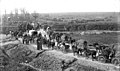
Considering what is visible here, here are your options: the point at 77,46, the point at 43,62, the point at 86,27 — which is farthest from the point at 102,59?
the point at 86,27

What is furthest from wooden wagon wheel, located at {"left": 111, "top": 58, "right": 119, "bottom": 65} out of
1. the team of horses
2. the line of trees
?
the line of trees

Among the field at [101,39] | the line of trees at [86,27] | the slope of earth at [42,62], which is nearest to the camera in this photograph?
the slope of earth at [42,62]

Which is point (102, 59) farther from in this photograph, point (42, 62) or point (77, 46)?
point (42, 62)

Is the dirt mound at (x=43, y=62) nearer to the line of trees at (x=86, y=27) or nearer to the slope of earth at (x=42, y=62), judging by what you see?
the slope of earth at (x=42, y=62)

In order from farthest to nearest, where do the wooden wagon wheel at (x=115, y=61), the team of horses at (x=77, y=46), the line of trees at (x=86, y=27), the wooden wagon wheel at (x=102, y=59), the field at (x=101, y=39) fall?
the line of trees at (x=86, y=27)
the field at (x=101, y=39)
the team of horses at (x=77, y=46)
the wooden wagon wheel at (x=102, y=59)
the wooden wagon wheel at (x=115, y=61)

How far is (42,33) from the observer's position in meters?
20.1

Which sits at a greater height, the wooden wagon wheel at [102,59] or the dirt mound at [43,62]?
the wooden wagon wheel at [102,59]

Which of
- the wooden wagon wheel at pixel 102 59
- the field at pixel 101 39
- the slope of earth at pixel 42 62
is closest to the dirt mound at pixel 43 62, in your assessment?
the slope of earth at pixel 42 62

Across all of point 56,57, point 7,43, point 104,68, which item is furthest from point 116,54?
point 7,43

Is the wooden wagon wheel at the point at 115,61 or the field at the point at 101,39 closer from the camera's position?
the wooden wagon wheel at the point at 115,61

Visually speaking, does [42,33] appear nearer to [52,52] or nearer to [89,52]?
[52,52]

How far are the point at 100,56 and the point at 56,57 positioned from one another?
343cm

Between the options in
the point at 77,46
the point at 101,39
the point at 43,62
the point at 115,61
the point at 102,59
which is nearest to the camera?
the point at 115,61

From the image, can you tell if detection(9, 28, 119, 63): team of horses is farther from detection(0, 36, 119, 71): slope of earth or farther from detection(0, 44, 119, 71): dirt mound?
detection(0, 44, 119, 71): dirt mound
